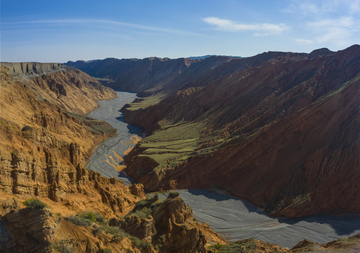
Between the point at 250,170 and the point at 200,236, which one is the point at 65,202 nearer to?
the point at 200,236

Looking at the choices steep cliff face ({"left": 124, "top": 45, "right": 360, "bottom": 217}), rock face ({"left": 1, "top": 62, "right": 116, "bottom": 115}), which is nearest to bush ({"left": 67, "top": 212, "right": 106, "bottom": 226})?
steep cliff face ({"left": 124, "top": 45, "right": 360, "bottom": 217})

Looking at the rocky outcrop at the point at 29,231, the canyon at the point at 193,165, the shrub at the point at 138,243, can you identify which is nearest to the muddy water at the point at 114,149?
the canyon at the point at 193,165

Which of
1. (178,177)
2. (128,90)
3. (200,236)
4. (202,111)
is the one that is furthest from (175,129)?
(128,90)

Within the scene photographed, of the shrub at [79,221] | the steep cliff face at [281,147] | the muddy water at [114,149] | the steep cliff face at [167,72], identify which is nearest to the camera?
the shrub at [79,221]

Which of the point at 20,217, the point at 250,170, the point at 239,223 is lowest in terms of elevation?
the point at 239,223

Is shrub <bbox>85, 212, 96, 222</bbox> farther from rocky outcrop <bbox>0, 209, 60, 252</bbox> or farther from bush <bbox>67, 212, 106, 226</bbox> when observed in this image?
rocky outcrop <bbox>0, 209, 60, 252</bbox>

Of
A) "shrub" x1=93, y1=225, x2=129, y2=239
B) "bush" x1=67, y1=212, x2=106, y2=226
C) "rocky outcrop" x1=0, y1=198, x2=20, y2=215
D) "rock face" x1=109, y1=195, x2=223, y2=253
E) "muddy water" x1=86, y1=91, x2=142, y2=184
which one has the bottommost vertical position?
"muddy water" x1=86, y1=91, x2=142, y2=184

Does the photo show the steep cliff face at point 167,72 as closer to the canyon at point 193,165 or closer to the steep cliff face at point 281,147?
the canyon at point 193,165

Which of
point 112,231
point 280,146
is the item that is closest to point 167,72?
point 280,146
